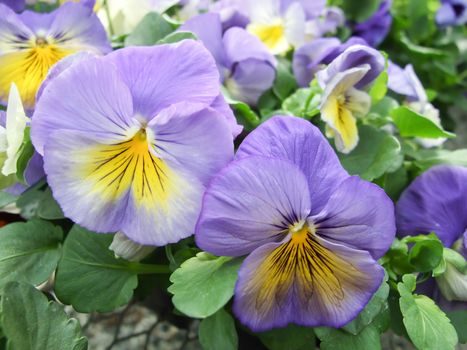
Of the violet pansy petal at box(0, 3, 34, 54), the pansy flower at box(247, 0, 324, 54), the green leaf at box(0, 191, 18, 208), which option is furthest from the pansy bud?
the pansy flower at box(247, 0, 324, 54)

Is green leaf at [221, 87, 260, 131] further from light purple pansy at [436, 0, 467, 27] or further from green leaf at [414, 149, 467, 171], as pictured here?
light purple pansy at [436, 0, 467, 27]

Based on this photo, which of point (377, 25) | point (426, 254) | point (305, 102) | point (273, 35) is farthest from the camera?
point (377, 25)

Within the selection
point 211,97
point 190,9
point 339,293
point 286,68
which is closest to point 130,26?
point 190,9

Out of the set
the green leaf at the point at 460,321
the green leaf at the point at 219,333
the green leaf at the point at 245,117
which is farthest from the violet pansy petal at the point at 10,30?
the green leaf at the point at 460,321

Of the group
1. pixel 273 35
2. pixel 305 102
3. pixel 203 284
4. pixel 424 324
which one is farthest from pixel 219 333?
pixel 273 35

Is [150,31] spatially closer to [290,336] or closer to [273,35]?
[273,35]

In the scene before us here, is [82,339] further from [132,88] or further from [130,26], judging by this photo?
[130,26]
